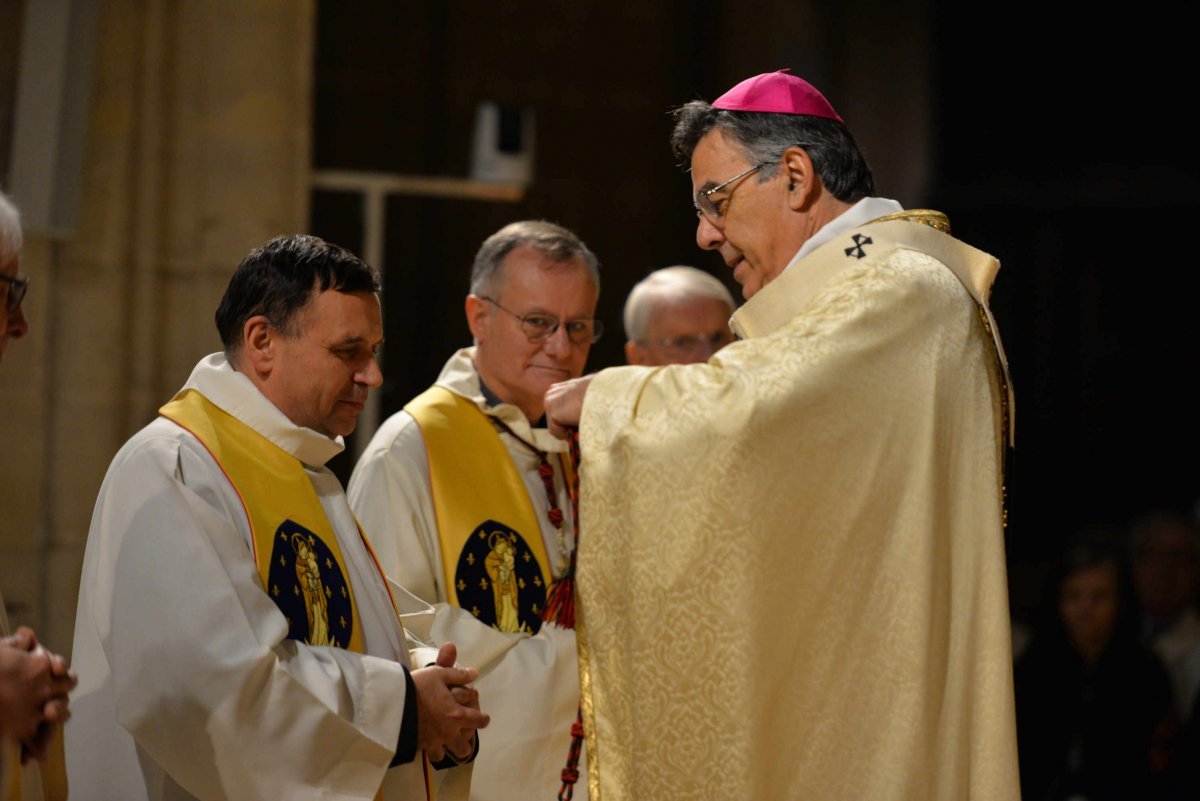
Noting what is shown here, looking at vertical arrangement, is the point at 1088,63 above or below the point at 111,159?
above

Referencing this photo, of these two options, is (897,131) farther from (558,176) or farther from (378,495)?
(378,495)

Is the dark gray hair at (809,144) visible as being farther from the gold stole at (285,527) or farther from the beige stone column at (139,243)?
the beige stone column at (139,243)

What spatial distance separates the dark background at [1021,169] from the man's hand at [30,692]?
5910 mm

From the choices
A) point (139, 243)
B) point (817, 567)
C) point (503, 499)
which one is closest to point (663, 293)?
point (503, 499)

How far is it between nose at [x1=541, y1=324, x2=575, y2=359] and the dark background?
13.2ft

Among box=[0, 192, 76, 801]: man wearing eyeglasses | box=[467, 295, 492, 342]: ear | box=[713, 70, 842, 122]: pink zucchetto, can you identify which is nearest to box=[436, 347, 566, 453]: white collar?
box=[467, 295, 492, 342]: ear

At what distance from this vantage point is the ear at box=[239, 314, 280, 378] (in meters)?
2.90

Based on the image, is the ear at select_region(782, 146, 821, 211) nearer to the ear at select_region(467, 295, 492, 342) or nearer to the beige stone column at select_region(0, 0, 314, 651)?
the ear at select_region(467, 295, 492, 342)

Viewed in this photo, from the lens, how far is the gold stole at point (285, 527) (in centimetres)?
274

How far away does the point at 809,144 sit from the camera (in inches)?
121

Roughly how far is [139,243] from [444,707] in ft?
9.46

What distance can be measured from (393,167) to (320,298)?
193 inches

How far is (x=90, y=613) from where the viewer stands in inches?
104

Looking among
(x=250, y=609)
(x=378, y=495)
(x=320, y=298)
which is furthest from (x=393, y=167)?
(x=250, y=609)
